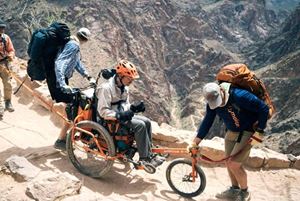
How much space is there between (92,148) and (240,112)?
2463mm

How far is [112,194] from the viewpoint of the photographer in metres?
6.93

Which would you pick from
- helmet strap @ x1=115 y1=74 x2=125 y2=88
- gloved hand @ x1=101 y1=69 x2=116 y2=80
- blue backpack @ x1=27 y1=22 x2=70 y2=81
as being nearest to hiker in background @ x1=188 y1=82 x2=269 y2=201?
helmet strap @ x1=115 y1=74 x2=125 y2=88

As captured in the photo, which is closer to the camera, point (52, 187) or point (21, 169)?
point (52, 187)

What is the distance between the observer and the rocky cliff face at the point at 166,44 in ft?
319

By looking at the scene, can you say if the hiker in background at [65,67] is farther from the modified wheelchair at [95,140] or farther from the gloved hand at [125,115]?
the gloved hand at [125,115]

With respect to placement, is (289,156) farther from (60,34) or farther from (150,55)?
(150,55)

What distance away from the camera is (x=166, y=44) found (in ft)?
481

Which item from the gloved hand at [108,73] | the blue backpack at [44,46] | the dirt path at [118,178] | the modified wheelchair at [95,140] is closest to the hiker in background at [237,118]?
the dirt path at [118,178]

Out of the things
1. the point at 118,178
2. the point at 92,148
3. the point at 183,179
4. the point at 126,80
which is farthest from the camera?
the point at 118,178

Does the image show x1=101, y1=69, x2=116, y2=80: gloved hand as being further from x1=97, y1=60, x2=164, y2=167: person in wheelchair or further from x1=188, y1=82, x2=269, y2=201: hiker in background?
x1=188, y1=82, x2=269, y2=201: hiker in background

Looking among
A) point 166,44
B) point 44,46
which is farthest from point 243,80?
point 166,44

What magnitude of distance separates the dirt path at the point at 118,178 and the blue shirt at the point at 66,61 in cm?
147

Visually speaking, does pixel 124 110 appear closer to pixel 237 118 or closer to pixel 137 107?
pixel 137 107

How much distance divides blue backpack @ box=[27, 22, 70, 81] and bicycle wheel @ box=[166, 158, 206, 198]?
2761 mm
